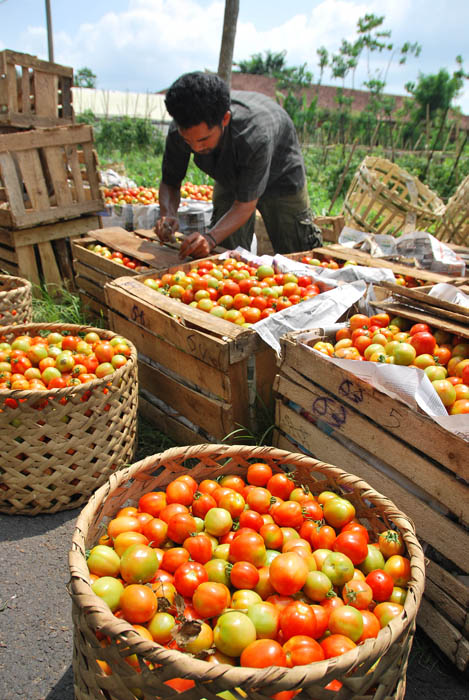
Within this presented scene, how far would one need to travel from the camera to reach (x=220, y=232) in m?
3.86

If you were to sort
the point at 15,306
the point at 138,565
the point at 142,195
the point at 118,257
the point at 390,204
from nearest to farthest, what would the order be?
1. the point at 138,565
2. the point at 15,306
3. the point at 118,257
4. the point at 390,204
5. the point at 142,195

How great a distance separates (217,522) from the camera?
166 centimetres

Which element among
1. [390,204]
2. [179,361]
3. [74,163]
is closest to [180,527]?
[179,361]

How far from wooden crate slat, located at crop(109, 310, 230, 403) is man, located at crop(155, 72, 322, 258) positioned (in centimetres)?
93

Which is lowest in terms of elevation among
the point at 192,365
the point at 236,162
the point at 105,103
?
the point at 105,103

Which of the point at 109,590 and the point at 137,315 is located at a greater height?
the point at 109,590

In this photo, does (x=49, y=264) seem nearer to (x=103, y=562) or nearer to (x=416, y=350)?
(x=416, y=350)

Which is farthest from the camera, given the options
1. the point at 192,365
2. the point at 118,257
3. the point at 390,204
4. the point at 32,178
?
the point at 390,204

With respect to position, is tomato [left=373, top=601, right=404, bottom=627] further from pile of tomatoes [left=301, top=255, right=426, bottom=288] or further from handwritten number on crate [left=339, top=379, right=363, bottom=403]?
pile of tomatoes [left=301, top=255, right=426, bottom=288]

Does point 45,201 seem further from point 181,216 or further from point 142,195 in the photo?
point 142,195

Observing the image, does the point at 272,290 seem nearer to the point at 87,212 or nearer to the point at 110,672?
the point at 110,672

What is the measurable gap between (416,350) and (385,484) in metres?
0.69

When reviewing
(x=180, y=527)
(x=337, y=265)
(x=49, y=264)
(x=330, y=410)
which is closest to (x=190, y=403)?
(x=330, y=410)

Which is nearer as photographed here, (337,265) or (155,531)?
(155,531)
